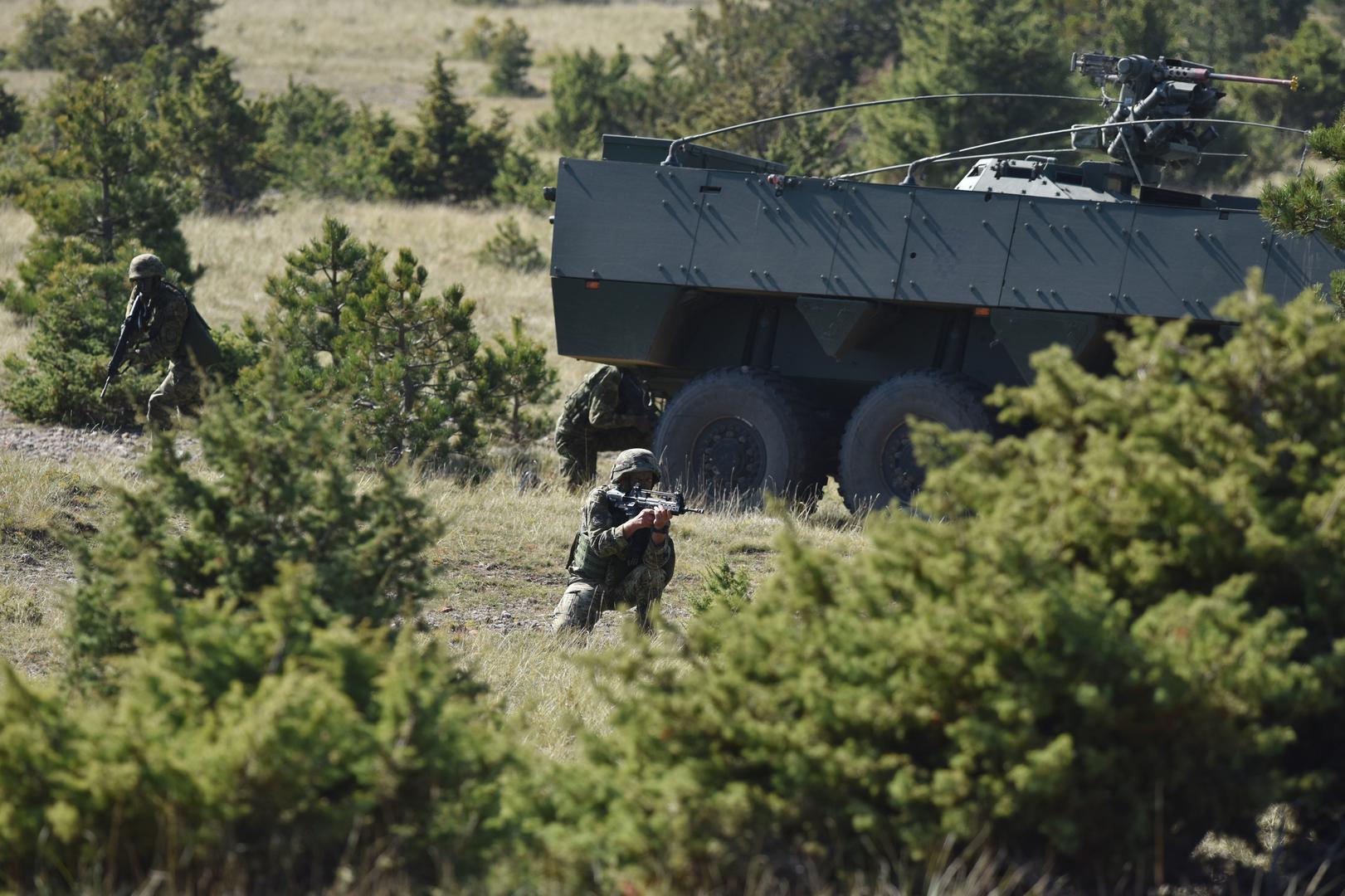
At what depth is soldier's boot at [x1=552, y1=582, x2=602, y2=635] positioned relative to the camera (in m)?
8.53

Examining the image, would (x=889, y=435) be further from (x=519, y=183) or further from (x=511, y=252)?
(x=519, y=183)

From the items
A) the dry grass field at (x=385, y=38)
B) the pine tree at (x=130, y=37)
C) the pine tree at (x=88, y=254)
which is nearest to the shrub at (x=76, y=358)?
the pine tree at (x=88, y=254)

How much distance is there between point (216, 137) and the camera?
86.9 ft

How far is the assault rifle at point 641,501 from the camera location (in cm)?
805

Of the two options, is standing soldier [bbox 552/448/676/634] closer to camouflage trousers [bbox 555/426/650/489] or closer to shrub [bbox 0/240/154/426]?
camouflage trousers [bbox 555/426/650/489]

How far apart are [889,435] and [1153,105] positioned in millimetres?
2953

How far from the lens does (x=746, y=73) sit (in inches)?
1281

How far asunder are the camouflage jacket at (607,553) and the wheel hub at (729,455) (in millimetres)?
3344

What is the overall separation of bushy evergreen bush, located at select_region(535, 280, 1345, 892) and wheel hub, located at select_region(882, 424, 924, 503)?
651 centimetres

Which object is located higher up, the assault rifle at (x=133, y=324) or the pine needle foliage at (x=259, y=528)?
the pine needle foliage at (x=259, y=528)

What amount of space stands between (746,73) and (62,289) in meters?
20.5

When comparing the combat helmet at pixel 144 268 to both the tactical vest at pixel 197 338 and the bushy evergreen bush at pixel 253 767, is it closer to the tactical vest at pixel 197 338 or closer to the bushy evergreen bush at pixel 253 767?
the tactical vest at pixel 197 338

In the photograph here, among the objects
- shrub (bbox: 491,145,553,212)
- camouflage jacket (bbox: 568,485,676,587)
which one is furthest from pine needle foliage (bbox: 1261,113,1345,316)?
shrub (bbox: 491,145,553,212)

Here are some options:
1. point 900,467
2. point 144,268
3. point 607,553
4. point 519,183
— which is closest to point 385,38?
point 519,183
